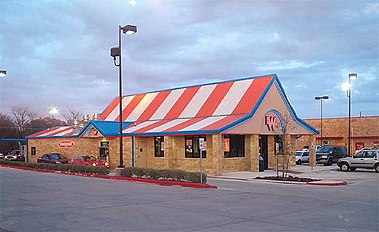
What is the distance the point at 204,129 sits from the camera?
28562mm

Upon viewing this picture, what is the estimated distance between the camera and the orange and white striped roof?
3103 centimetres

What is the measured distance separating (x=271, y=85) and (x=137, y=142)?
11.3 meters

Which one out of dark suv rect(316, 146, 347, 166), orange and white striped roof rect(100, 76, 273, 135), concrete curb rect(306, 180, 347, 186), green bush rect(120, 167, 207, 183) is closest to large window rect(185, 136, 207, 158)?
orange and white striped roof rect(100, 76, 273, 135)

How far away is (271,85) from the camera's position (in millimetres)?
32719

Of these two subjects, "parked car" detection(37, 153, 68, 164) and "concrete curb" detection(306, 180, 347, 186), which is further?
"parked car" detection(37, 153, 68, 164)

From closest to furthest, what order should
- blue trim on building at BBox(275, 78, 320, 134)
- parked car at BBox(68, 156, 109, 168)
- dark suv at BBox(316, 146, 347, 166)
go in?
blue trim on building at BBox(275, 78, 320, 134)
parked car at BBox(68, 156, 109, 168)
dark suv at BBox(316, 146, 347, 166)

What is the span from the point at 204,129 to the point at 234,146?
12.4 ft

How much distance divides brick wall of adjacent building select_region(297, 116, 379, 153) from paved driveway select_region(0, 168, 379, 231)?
34820mm

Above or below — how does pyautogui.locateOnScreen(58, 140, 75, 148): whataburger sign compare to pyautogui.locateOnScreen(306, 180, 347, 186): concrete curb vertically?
above

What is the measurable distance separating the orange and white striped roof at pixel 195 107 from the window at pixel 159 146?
41.6 inches

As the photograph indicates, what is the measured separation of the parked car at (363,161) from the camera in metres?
30.2

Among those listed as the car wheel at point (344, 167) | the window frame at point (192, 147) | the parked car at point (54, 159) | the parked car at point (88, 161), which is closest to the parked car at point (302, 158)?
the car wheel at point (344, 167)

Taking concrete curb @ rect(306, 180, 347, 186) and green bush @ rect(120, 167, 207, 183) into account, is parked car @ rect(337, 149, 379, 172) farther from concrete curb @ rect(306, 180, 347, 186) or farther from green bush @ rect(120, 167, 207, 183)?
green bush @ rect(120, 167, 207, 183)

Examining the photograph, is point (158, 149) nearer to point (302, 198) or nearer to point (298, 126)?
point (298, 126)
